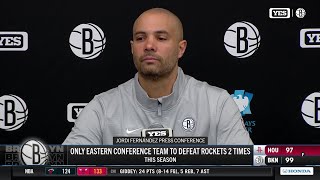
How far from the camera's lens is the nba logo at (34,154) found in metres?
2.28

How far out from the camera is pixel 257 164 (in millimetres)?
2246

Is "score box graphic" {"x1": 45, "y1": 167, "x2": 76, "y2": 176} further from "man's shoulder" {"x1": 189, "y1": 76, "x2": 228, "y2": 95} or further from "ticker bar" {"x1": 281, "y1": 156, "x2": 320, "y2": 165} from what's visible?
"ticker bar" {"x1": 281, "y1": 156, "x2": 320, "y2": 165}

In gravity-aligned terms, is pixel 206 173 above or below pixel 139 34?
below

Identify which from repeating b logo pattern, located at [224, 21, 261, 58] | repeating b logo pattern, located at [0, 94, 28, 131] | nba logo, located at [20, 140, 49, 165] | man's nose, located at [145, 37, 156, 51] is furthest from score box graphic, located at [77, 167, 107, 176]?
repeating b logo pattern, located at [224, 21, 261, 58]

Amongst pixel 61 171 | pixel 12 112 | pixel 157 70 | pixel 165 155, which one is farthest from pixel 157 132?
pixel 12 112

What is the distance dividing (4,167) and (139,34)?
699mm

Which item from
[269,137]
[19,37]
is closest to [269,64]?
[269,137]

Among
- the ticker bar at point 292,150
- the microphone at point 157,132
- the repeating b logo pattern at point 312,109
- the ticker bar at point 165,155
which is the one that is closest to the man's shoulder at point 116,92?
the microphone at point 157,132

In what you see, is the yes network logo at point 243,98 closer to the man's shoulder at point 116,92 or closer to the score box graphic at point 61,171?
the man's shoulder at point 116,92

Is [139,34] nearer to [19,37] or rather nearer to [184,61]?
[184,61]

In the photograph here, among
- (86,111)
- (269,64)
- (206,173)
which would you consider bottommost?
(206,173)

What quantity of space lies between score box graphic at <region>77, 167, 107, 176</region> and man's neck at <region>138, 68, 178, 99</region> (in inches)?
17.7

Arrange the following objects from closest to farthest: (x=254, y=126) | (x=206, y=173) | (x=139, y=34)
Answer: (x=206, y=173) < (x=139, y=34) < (x=254, y=126)

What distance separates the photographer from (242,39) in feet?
9.11
